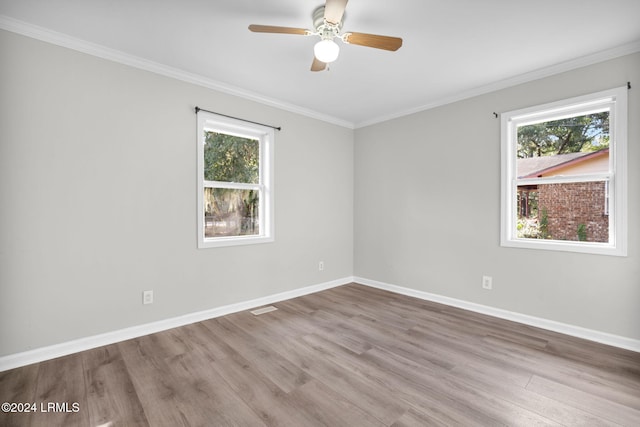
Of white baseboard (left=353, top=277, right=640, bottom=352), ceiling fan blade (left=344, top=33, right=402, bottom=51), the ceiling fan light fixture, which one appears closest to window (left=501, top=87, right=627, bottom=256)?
white baseboard (left=353, top=277, right=640, bottom=352)

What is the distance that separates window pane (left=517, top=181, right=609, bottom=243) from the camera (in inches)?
105

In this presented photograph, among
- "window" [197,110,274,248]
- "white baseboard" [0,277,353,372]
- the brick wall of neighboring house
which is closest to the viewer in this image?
"white baseboard" [0,277,353,372]

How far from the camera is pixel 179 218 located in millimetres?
2977

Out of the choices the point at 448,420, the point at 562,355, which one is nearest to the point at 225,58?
the point at 448,420

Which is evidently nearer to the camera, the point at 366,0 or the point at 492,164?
the point at 366,0

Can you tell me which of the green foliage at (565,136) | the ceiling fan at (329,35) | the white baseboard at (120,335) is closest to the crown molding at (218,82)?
the green foliage at (565,136)

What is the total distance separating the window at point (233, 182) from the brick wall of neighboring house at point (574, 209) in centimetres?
310

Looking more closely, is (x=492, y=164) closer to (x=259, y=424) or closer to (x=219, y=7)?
(x=219, y=7)

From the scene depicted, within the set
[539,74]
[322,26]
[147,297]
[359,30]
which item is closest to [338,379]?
[147,297]

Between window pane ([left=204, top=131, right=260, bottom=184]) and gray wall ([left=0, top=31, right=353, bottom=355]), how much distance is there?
0.81 ft

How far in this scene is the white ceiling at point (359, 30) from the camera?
201 cm

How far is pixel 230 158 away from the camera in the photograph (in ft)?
11.4

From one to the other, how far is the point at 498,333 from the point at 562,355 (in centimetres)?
50

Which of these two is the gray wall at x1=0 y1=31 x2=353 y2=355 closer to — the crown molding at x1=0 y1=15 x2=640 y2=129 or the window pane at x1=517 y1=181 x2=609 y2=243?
the crown molding at x1=0 y1=15 x2=640 y2=129
